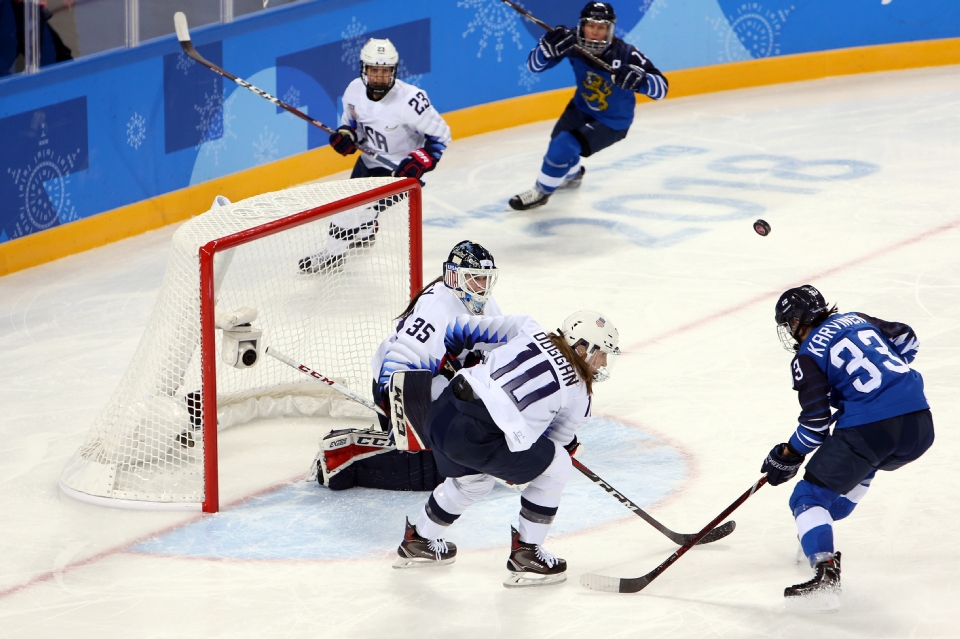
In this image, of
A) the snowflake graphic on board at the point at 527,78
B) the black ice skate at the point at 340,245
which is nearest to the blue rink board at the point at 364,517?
the black ice skate at the point at 340,245

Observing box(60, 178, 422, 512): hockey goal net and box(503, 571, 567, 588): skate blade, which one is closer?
box(503, 571, 567, 588): skate blade

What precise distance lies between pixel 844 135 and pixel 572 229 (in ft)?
7.36

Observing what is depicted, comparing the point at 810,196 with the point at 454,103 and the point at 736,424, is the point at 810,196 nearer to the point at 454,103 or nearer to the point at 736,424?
the point at 454,103

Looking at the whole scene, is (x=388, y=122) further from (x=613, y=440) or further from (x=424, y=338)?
(x=424, y=338)

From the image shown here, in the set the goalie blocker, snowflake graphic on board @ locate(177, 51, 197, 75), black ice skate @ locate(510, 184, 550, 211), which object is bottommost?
the goalie blocker

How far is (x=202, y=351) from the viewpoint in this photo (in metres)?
3.90

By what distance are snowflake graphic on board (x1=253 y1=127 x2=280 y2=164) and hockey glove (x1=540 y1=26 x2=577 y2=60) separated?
62.4 inches

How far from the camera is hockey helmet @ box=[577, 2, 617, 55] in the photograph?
6.71 meters

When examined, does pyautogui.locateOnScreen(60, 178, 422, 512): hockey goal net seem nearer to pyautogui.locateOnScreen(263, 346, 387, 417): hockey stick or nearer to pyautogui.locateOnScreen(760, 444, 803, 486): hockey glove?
pyautogui.locateOnScreen(263, 346, 387, 417): hockey stick

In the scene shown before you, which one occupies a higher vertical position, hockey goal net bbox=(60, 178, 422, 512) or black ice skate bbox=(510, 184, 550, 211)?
black ice skate bbox=(510, 184, 550, 211)

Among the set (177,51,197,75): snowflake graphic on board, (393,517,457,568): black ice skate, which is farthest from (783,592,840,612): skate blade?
(177,51,197,75): snowflake graphic on board

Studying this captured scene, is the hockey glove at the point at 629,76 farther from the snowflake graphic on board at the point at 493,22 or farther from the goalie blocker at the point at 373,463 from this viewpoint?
the goalie blocker at the point at 373,463

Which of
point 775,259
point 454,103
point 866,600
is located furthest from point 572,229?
point 866,600

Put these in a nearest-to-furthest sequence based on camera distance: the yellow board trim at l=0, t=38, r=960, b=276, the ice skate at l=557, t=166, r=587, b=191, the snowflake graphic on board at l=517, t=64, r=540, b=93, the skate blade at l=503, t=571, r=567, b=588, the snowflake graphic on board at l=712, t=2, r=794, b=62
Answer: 1. the skate blade at l=503, t=571, r=567, b=588
2. the yellow board trim at l=0, t=38, r=960, b=276
3. the ice skate at l=557, t=166, r=587, b=191
4. the snowflake graphic on board at l=517, t=64, r=540, b=93
5. the snowflake graphic on board at l=712, t=2, r=794, b=62
